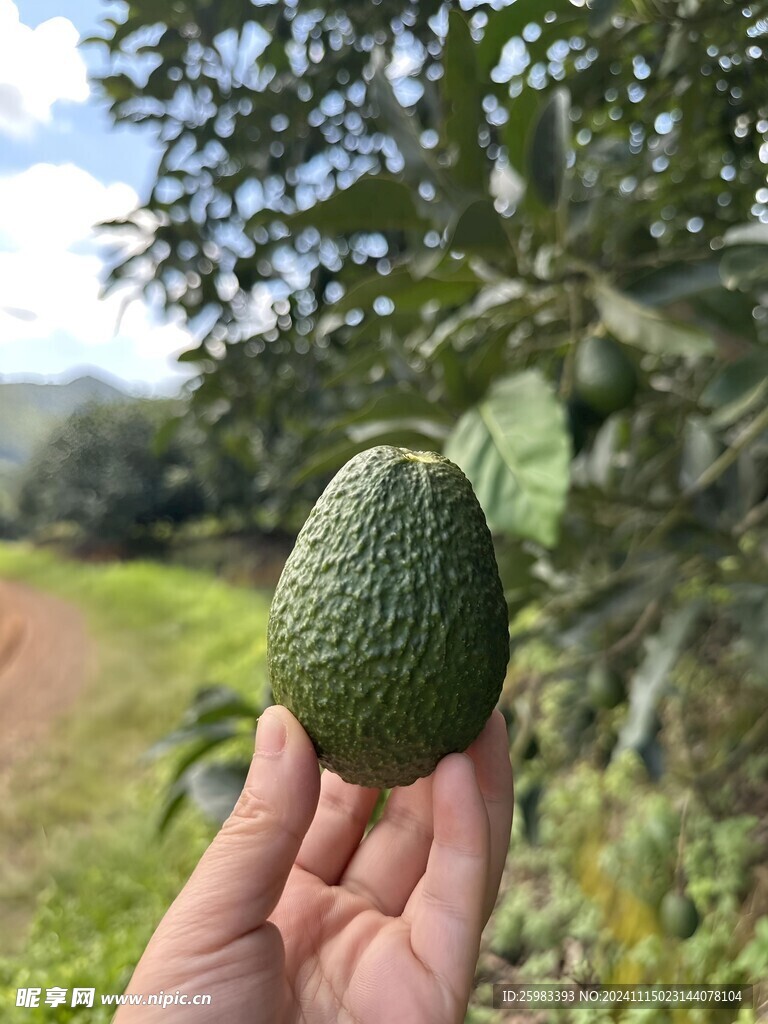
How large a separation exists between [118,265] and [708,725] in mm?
1700

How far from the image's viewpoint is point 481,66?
770 millimetres

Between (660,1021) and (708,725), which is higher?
(708,725)

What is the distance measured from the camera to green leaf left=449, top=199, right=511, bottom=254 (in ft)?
2.16

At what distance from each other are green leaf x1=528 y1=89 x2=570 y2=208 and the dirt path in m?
2.43

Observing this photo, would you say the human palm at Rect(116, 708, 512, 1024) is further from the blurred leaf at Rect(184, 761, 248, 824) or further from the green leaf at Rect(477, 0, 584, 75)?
the green leaf at Rect(477, 0, 584, 75)

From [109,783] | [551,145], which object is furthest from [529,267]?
[109,783]

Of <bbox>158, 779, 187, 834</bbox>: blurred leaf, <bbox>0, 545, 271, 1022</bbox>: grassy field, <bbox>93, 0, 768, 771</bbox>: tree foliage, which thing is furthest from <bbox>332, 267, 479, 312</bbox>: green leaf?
<bbox>0, 545, 271, 1022</bbox>: grassy field

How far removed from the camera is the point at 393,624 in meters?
0.50

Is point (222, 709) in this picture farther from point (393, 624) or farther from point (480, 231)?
point (480, 231)

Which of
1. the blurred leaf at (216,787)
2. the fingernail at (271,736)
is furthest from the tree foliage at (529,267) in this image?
the blurred leaf at (216,787)

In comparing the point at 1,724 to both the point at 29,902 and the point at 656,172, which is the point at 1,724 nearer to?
the point at 29,902

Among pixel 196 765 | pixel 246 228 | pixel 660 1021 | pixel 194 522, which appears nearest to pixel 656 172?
pixel 246 228

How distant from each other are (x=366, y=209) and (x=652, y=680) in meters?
0.65

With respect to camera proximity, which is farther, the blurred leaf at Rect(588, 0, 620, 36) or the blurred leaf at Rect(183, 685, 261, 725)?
→ the blurred leaf at Rect(183, 685, 261, 725)
